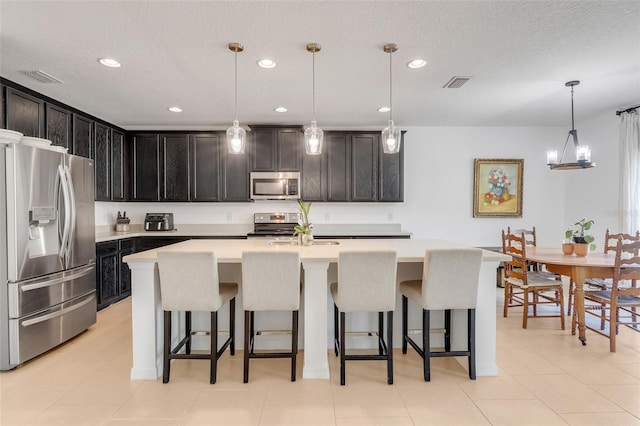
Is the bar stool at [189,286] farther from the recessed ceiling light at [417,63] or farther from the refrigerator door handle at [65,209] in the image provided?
the recessed ceiling light at [417,63]

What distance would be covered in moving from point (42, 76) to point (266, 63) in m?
2.10

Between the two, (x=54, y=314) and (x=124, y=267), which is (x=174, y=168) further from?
(x=54, y=314)

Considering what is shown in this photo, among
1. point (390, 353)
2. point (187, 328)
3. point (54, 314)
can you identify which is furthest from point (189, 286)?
point (54, 314)

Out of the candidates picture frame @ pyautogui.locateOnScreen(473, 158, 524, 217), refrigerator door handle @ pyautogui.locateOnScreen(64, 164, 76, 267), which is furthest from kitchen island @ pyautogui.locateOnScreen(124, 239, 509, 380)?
picture frame @ pyautogui.locateOnScreen(473, 158, 524, 217)

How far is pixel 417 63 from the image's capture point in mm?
2877

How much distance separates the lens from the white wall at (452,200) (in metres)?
5.38

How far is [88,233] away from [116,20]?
208 cm

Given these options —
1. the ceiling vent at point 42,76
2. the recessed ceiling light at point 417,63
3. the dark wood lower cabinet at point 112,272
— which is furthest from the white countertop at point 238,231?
the recessed ceiling light at point 417,63

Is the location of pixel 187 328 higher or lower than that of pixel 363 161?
lower

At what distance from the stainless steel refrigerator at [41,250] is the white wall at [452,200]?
2.20 m

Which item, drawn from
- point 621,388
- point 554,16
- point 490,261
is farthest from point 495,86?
point 621,388

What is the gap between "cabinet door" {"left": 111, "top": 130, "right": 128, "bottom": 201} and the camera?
4730 millimetres

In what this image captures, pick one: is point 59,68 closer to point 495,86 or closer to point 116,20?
point 116,20

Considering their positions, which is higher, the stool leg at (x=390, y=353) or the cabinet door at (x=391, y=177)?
the cabinet door at (x=391, y=177)
